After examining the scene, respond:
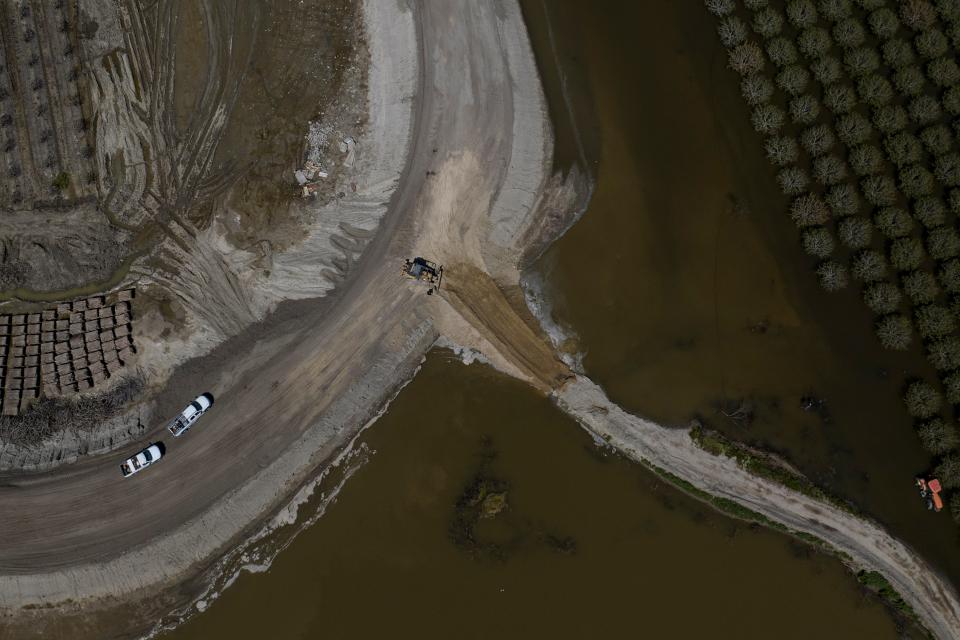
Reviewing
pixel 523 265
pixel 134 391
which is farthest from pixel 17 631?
pixel 523 265

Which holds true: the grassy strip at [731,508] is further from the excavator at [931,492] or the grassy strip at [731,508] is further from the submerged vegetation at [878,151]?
the submerged vegetation at [878,151]

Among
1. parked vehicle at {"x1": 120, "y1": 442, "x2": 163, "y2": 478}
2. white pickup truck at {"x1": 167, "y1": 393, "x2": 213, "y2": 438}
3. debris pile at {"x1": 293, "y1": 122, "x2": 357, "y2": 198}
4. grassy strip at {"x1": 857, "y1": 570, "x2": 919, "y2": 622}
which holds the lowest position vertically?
grassy strip at {"x1": 857, "y1": 570, "x2": 919, "y2": 622}

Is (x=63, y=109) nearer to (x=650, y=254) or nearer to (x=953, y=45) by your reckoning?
(x=650, y=254)

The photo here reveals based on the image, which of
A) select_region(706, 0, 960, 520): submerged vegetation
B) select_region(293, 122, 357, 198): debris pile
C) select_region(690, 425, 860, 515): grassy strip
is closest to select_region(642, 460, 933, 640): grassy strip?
select_region(690, 425, 860, 515): grassy strip

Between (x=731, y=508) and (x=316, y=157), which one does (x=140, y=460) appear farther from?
(x=731, y=508)

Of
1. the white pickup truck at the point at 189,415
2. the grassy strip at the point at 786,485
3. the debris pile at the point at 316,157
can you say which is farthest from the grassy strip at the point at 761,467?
the white pickup truck at the point at 189,415

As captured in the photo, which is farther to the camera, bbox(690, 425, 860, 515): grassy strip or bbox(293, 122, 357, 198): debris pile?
bbox(293, 122, 357, 198): debris pile

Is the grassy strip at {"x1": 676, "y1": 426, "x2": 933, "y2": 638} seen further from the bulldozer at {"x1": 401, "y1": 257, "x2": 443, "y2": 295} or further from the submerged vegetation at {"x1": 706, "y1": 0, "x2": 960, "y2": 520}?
the bulldozer at {"x1": 401, "y1": 257, "x2": 443, "y2": 295}
